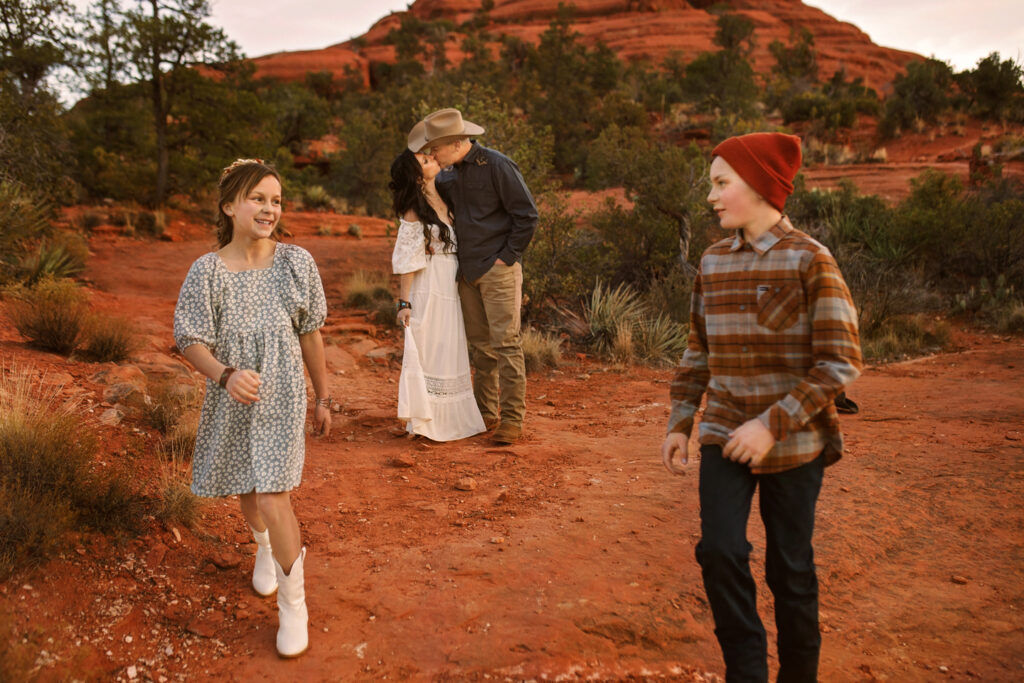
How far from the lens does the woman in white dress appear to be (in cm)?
505

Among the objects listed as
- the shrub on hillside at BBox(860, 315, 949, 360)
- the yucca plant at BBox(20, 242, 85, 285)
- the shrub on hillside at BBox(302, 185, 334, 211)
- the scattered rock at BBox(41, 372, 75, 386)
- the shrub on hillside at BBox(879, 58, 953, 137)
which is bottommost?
the shrub on hillside at BBox(860, 315, 949, 360)

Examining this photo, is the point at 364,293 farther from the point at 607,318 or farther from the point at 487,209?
the point at 487,209

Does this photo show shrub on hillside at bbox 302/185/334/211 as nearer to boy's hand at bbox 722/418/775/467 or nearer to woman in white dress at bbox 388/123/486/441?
woman in white dress at bbox 388/123/486/441

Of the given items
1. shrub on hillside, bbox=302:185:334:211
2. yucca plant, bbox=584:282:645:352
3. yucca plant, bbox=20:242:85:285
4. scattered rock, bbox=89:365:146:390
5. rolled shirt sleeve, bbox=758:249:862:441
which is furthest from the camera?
shrub on hillside, bbox=302:185:334:211

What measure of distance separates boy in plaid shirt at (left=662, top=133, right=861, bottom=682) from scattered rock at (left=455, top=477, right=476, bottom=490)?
2.36 meters

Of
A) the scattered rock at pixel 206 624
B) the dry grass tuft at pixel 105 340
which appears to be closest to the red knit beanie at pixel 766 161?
the scattered rock at pixel 206 624

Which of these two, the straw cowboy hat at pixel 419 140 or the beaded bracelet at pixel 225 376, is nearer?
the beaded bracelet at pixel 225 376

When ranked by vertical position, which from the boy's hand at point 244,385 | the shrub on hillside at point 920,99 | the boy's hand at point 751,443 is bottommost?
the boy's hand at point 751,443

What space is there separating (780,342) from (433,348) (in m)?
3.39

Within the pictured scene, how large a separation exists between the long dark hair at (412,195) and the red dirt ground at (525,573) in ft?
4.75

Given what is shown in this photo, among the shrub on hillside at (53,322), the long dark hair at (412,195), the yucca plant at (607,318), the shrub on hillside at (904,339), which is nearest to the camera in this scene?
the long dark hair at (412,195)

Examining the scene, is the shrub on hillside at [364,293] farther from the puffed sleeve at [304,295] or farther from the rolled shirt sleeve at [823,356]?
the rolled shirt sleeve at [823,356]

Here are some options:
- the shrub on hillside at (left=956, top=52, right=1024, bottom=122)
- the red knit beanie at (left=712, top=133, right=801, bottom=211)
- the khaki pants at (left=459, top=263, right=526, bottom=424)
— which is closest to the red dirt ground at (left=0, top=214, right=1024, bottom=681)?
the khaki pants at (left=459, top=263, right=526, bottom=424)

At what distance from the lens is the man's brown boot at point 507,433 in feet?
17.0
